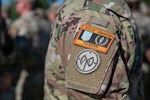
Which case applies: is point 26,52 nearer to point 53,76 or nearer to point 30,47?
point 30,47

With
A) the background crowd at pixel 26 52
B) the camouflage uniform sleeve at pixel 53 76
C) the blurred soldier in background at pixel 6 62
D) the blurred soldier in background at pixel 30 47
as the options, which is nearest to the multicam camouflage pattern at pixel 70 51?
the camouflage uniform sleeve at pixel 53 76

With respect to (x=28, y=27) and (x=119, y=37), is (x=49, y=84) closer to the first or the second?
(x=119, y=37)

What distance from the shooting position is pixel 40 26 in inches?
292

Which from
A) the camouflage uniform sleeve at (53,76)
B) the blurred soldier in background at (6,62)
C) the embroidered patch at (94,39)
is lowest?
the blurred soldier in background at (6,62)

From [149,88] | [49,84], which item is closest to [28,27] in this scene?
[149,88]

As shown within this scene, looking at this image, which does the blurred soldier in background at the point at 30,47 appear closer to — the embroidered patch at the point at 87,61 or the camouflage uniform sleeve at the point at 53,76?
the camouflage uniform sleeve at the point at 53,76

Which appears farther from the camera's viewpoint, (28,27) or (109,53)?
(28,27)

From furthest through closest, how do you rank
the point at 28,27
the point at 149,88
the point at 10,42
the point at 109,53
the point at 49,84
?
the point at 149,88, the point at 28,27, the point at 10,42, the point at 49,84, the point at 109,53

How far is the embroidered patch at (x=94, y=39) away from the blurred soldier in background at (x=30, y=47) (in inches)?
174

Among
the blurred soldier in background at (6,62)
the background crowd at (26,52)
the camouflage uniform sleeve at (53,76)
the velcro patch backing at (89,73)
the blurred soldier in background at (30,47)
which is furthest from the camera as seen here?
the blurred soldier in background at (30,47)

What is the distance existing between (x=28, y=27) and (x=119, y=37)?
477 cm

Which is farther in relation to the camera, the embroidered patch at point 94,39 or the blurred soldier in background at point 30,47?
the blurred soldier in background at point 30,47

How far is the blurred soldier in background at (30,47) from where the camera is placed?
700 cm

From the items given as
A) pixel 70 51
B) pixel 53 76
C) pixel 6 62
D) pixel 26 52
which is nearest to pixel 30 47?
pixel 26 52
